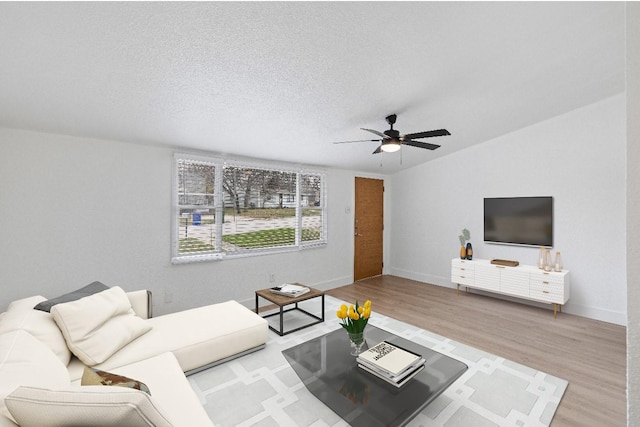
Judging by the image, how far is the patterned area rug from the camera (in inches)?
77.0

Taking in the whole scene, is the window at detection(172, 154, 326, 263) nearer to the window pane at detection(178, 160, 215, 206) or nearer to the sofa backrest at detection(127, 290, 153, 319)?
the window pane at detection(178, 160, 215, 206)

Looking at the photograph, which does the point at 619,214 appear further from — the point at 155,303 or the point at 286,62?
the point at 155,303

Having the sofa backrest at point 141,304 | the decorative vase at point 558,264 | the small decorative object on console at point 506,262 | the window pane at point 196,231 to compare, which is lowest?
the sofa backrest at point 141,304

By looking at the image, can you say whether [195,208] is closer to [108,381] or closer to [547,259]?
[108,381]

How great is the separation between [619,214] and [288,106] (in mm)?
4318

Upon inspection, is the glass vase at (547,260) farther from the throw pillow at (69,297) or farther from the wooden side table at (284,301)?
the throw pillow at (69,297)

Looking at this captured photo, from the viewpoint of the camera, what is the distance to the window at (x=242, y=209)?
3701 mm

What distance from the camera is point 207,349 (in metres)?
2.37

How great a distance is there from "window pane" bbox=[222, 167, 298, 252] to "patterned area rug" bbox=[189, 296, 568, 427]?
1.80 metres

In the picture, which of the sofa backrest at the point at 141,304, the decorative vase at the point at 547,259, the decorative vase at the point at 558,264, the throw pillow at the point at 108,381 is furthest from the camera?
the decorative vase at the point at 547,259

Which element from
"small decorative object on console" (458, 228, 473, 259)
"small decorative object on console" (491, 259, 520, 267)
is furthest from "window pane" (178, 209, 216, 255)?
"small decorative object on console" (491, 259, 520, 267)

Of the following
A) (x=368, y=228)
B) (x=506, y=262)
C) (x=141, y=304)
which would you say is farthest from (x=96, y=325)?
(x=506, y=262)

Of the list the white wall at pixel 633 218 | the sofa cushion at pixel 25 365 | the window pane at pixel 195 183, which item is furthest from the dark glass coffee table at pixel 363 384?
the window pane at pixel 195 183

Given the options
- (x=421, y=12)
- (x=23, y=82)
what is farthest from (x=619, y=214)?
(x=23, y=82)
